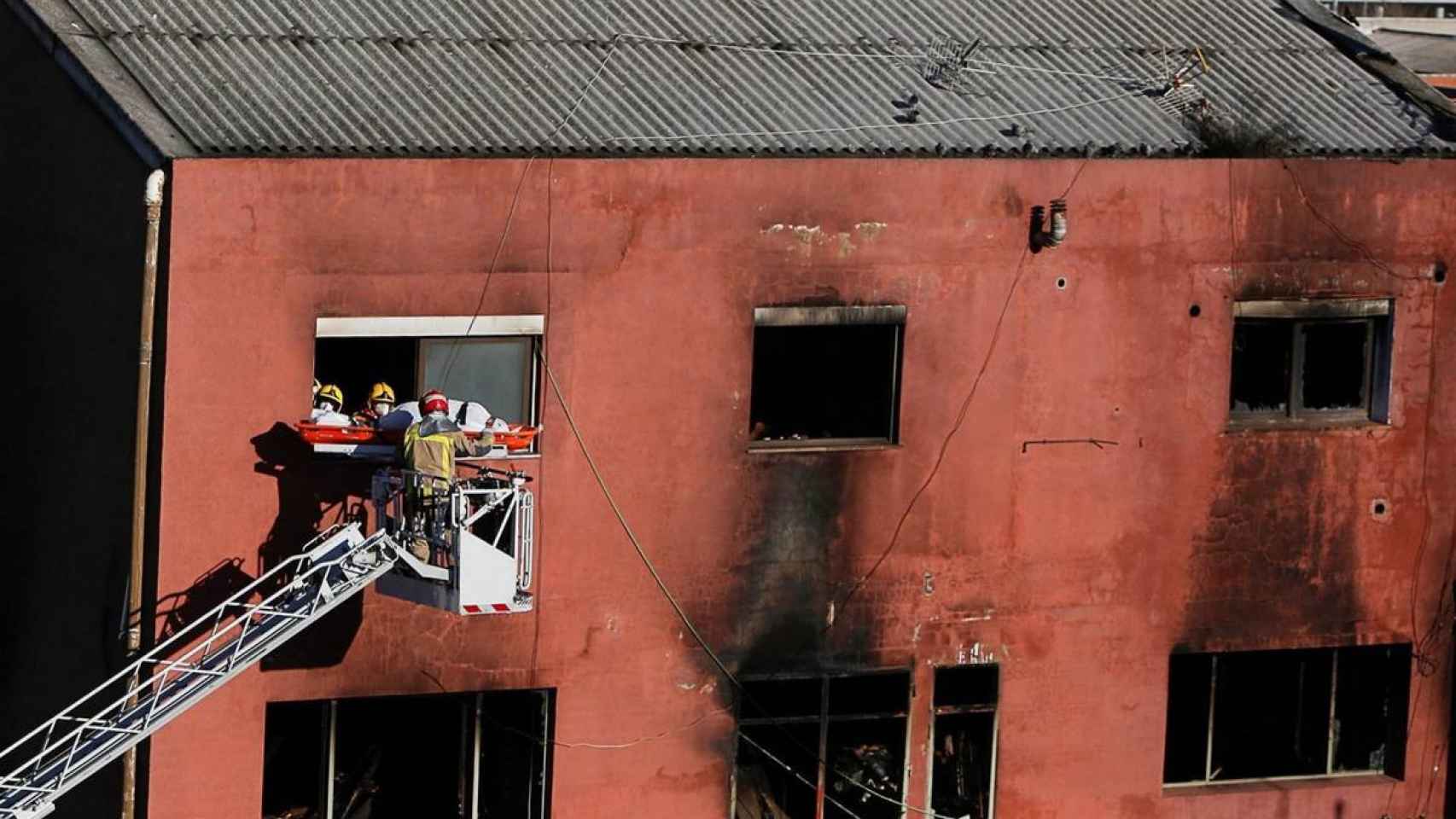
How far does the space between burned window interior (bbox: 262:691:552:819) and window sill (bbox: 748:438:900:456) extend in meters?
2.80

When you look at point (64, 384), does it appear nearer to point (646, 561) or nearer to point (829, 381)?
point (646, 561)

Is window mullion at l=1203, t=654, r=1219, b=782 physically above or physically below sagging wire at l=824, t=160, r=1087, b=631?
below

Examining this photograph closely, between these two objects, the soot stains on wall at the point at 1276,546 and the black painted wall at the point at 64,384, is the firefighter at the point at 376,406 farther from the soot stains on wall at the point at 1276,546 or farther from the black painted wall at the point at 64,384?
the soot stains on wall at the point at 1276,546

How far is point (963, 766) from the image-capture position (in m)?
24.9

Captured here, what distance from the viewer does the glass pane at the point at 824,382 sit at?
23984 millimetres

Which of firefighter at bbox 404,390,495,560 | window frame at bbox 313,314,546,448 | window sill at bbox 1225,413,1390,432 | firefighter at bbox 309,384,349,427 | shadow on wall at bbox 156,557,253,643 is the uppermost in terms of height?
window frame at bbox 313,314,546,448

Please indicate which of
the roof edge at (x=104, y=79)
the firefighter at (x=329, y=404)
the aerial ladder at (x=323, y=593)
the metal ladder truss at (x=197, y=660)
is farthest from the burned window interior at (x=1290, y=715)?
the roof edge at (x=104, y=79)

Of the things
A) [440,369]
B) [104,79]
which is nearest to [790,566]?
[440,369]

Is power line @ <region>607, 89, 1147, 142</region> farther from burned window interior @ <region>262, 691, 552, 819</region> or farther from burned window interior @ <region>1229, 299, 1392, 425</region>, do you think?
burned window interior @ <region>262, 691, 552, 819</region>

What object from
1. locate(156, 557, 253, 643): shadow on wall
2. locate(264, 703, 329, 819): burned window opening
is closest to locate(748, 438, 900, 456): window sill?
locate(264, 703, 329, 819): burned window opening

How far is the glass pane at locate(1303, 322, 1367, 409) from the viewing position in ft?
83.6

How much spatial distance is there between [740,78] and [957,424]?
3.67m

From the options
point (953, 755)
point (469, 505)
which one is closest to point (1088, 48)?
point (953, 755)

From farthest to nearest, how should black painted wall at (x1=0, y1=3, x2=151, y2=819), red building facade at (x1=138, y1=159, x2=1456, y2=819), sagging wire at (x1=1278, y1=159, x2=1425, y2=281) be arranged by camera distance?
sagging wire at (x1=1278, y1=159, x2=1425, y2=281)
black painted wall at (x1=0, y1=3, x2=151, y2=819)
red building facade at (x1=138, y1=159, x2=1456, y2=819)
